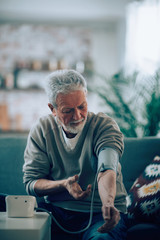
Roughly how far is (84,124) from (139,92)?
1.08 metres

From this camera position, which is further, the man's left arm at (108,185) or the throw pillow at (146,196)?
the throw pillow at (146,196)

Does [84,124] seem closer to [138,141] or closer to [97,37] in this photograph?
[138,141]

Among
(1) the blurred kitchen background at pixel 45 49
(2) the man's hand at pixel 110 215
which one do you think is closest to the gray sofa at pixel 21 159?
(2) the man's hand at pixel 110 215

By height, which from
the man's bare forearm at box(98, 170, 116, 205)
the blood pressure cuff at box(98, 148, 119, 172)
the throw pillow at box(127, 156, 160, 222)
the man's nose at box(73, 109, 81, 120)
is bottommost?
the throw pillow at box(127, 156, 160, 222)

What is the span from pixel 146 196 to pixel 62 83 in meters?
0.72

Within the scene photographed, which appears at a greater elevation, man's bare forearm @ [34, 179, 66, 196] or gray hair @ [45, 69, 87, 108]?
gray hair @ [45, 69, 87, 108]

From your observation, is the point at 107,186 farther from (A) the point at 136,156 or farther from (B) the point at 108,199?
(A) the point at 136,156

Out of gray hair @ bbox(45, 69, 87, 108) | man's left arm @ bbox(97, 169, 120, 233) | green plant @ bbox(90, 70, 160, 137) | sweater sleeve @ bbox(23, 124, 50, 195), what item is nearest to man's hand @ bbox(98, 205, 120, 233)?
man's left arm @ bbox(97, 169, 120, 233)

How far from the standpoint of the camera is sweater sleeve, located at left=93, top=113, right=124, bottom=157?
1.29 meters

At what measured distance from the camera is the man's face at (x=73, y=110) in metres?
1.32

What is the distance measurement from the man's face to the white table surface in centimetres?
47

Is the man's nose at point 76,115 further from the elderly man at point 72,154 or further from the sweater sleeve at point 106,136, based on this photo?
the sweater sleeve at point 106,136

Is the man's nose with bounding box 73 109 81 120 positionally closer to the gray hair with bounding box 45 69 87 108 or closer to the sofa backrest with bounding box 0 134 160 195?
the gray hair with bounding box 45 69 87 108

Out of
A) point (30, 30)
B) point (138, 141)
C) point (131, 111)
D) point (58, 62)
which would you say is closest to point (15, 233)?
point (138, 141)
